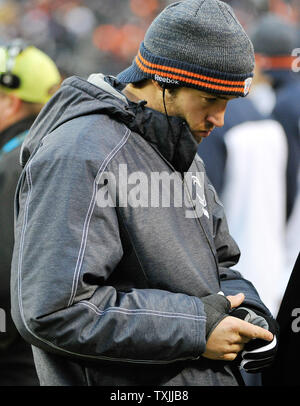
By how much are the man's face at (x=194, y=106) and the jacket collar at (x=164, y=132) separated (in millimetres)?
32

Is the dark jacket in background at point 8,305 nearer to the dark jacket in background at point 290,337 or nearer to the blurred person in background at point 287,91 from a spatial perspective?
the dark jacket in background at point 290,337

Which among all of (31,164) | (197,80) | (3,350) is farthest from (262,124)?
(31,164)

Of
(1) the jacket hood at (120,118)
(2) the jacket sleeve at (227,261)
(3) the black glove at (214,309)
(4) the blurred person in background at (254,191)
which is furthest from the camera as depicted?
(4) the blurred person in background at (254,191)

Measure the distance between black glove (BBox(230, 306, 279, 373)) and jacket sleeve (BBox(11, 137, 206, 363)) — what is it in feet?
0.82

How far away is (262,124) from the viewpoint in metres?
5.47

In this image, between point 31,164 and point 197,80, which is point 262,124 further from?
point 31,164

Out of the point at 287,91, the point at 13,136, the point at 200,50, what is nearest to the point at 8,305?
the point at 13,136

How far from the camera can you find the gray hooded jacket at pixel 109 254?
2211 mm

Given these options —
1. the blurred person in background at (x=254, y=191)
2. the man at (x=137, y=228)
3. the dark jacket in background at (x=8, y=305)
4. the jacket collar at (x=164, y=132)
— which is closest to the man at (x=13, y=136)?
the dark jacket in background at (x=8, y=305)

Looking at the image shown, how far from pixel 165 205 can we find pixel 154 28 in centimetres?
61

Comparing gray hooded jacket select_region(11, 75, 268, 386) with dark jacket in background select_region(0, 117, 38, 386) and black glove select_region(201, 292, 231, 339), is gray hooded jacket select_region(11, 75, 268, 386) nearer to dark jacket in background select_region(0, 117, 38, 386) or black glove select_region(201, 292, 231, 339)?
black glove select_region(201, 292, 231, 339)

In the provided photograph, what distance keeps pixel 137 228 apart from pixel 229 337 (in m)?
0.45

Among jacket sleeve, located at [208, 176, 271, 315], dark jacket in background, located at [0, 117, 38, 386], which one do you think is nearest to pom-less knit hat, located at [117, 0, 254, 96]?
jacket sleeve, located at [208, 176, 271, 315]

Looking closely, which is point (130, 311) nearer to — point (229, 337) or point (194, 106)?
point (229, 337)
